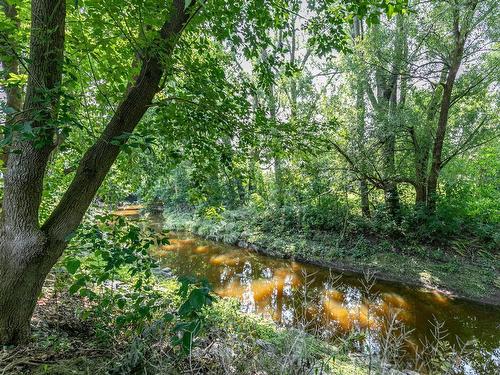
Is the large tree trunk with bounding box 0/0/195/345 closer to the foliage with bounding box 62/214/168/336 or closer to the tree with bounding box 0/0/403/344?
the tree with bounding box 0/0/403/344

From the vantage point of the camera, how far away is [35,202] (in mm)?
1922

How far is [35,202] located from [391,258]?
874cm

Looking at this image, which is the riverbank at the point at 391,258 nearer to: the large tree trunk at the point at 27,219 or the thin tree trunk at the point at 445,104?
the thin tree trunk at the point at 445,104

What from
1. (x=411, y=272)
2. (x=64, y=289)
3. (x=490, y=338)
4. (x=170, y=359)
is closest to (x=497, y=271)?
(x=411, y=272)

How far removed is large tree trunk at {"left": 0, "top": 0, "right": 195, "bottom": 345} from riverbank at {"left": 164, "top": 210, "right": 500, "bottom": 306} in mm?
3603

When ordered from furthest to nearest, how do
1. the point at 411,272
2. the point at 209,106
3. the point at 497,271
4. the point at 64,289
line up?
the point at 411,272, the point at 497,271, the point at 64,289, the point at 209,106

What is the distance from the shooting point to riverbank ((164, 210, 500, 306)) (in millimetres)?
6840

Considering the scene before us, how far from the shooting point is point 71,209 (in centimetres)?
193

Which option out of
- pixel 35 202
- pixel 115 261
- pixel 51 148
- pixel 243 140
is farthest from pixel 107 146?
pixel 243 140

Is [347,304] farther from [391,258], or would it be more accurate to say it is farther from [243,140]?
[243,140]

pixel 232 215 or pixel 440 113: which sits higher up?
pixel 440 113

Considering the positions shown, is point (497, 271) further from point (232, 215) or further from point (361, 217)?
point (232, 215)

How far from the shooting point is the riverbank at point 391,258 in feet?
22.4

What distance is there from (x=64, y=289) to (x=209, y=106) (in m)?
2.93
